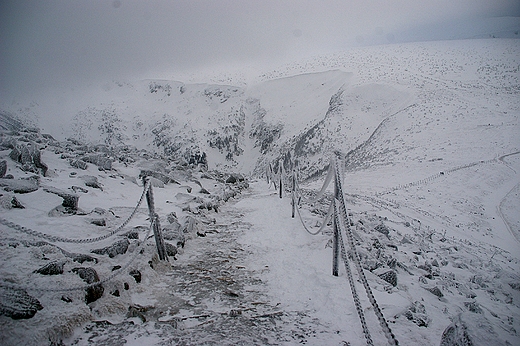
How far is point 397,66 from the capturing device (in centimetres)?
Result: 4731

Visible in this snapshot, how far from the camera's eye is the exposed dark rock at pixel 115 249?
4.91 metres

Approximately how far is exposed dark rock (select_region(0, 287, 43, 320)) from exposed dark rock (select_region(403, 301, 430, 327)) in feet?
16.1

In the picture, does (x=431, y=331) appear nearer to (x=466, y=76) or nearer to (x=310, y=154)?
(x=310, y=154)

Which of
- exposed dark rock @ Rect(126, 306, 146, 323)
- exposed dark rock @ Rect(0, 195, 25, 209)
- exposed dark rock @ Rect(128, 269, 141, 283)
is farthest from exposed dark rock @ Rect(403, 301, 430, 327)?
exposed dark rock @ Rect(0, 195, 25, 209)

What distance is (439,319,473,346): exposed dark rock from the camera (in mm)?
3074

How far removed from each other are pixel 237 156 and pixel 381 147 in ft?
116

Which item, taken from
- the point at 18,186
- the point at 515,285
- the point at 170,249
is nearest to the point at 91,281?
the point at 170,249

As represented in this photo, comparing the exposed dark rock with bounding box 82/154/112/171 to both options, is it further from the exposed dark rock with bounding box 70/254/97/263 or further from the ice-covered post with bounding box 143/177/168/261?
the exposed dark rock with bounding box 70/254/97/263

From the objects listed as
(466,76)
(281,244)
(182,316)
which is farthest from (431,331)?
(466,76)

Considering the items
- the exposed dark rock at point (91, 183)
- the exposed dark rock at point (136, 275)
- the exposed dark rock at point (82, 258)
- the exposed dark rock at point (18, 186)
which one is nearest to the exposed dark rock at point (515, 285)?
the exposed dark rock at point (136, 275)

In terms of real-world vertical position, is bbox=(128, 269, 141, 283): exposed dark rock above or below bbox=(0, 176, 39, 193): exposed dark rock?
below

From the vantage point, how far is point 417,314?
3.88 m

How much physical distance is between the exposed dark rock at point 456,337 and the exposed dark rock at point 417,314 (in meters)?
0.48

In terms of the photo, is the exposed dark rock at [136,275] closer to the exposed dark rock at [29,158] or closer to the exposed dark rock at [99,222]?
the exposed dark rock at [99,222]
